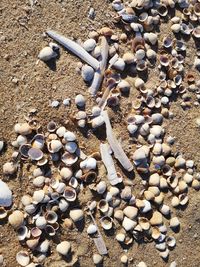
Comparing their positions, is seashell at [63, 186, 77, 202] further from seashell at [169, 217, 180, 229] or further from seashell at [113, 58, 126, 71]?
seashell at [113, 58, 126, 71]

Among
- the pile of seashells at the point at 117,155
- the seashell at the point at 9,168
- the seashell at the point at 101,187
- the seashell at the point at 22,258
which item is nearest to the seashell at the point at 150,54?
the pile of seashells at the point at 117,155

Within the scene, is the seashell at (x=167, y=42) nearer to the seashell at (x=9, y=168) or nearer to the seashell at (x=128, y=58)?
the seashell at (x=128, y=58)

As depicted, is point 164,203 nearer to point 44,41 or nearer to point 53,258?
point 53,258

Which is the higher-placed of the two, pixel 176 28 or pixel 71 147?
pixel 176 28

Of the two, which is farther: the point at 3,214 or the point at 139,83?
the point at 139,83

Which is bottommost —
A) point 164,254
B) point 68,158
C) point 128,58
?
point 164,254

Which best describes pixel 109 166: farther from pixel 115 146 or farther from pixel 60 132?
pixel 60 132

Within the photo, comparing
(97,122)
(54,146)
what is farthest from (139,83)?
(54,146)
